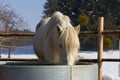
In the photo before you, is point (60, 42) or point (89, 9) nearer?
point (60, 42)

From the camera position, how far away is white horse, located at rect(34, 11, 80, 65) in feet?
10.6

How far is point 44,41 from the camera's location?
416 centimetres

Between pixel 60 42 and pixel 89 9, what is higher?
pixel 89 9

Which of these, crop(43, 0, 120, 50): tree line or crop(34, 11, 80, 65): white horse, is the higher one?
crop(43, 0, 120, 50): tree line

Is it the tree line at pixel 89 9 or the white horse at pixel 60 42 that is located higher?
the tree line at pixel 89 9

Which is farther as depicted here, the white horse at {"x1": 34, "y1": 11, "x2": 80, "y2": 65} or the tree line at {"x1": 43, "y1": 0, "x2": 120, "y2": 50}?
the tree line at {"x1": 43, "y1": 0, "x2": 120, "y2": 50}

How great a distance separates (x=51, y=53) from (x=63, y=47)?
18.3 inches

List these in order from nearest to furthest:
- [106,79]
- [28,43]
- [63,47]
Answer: [63,47]
[106,79]
[28,43]

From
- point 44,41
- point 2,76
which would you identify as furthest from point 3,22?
point 2,76

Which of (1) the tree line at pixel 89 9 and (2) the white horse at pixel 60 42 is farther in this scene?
(1) the tree line at pixel 89 9

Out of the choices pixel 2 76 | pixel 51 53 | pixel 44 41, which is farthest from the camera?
pixel 44 41

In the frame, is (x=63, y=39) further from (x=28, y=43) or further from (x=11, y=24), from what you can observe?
(x=28, y=43)

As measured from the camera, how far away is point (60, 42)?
353 centimetres

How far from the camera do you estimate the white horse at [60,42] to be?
324 cm
